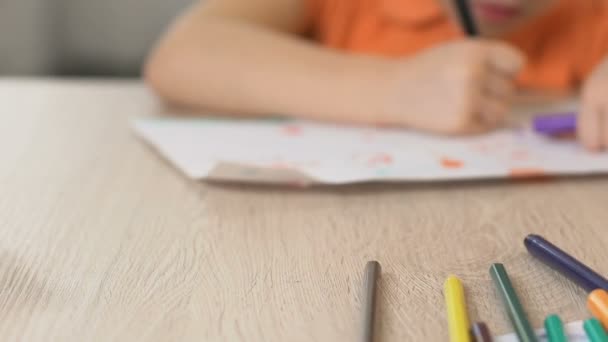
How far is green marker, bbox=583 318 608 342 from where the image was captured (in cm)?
28

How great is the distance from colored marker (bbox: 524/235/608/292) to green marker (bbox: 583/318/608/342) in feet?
0.11

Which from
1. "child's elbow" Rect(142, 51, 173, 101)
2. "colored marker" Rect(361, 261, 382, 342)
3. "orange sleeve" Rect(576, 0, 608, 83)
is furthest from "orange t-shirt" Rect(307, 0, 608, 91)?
"colored marker" Rect(361, 261, 382, 342)

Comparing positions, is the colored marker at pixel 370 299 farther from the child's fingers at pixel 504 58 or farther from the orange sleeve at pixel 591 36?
the orange sleeve at pixel 591 36

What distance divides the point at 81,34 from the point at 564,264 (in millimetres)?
959

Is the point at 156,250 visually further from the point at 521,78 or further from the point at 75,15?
the point at 75,15

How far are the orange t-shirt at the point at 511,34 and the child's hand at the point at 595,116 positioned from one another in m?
0.19

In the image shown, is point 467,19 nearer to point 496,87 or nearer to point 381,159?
point 496,87

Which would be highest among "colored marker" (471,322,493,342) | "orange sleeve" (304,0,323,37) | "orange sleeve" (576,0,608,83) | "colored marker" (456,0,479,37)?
"orange sleeve" (304,0,323,37)

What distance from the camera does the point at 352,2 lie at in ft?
2.80

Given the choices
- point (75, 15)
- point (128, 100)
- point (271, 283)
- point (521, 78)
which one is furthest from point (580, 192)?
point (75, 15)

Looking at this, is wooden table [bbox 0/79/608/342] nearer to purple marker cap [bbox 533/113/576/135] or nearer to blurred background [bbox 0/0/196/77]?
purple marker cap [bbox 533/113/576/135]

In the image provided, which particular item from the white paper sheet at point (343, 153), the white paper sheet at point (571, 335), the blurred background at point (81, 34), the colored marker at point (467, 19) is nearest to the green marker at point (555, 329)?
the white paper sheet at point (571, 335)

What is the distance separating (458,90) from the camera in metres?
0.59

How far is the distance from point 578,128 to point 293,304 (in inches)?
13.5
